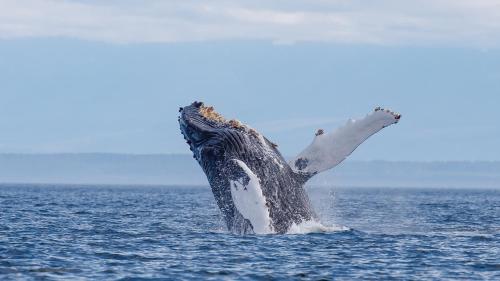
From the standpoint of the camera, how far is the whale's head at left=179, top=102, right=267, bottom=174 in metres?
24.1

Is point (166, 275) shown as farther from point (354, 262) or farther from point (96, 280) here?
point (354, 262)

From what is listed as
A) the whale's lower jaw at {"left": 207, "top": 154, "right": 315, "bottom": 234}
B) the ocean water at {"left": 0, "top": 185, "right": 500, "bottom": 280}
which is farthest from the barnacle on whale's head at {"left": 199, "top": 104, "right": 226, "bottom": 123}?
the ocean water at {"left": 0, "top": 185, "right": 500, "bottom": 280}

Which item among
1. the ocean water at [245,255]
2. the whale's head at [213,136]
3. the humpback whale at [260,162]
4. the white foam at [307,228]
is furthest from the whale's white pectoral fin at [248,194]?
the white foam at [307,228]

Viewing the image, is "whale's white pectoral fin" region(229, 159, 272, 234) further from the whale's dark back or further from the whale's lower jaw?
the whale's dark back

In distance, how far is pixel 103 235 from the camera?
91.1ft

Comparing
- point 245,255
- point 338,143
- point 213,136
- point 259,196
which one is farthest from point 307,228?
point 245,255

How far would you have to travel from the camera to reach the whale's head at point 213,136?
24.1m

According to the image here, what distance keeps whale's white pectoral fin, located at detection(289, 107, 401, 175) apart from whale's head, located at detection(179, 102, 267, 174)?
990 millimetres

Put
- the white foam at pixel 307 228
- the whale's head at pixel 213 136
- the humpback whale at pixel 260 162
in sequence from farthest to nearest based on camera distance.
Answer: the white foam at pixel 307 228 → the whale's head at pixel 213 136 → the humpback whale at pixel 260 162

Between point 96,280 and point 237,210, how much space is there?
16.9 feet

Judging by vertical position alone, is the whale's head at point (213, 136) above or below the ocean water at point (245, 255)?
above

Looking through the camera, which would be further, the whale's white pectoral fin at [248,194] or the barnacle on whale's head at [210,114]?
the barnacle on whale's head at [210,114]

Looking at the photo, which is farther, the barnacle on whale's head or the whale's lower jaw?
the barnacle on whale's head

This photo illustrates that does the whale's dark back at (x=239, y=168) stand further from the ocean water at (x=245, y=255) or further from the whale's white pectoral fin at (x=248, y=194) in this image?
the ocean water at (x=245, y=255)
